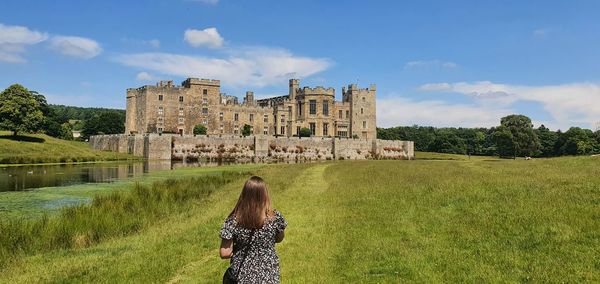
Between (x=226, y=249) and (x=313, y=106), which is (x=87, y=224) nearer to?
(x=226, y=249)

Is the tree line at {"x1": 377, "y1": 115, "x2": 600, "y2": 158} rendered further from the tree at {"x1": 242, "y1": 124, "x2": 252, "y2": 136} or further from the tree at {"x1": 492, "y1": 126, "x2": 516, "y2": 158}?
the tree at {"x1": 242, "y1": 124, "x2": 252, "y2": 136}

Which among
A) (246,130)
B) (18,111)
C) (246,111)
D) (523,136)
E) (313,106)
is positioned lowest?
(523,136)

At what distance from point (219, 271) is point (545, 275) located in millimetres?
5668

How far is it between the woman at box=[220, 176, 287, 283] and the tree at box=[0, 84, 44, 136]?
67.1m

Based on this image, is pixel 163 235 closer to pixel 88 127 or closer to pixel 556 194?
pixel 556 194

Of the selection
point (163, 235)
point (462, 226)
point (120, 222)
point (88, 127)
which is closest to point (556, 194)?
point (462, 226)

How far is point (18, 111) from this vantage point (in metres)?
62.4

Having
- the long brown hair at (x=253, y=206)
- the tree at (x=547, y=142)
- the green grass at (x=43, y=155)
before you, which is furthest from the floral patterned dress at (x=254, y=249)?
the tree at (x=547, y=142)

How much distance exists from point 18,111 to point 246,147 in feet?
99.6

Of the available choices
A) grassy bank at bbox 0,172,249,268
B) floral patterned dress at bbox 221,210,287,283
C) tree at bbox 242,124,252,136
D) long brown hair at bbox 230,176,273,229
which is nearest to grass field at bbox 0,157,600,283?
grassy bank at bbox 0,172,249,268

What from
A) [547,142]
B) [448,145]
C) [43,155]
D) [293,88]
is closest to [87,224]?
[43,155]

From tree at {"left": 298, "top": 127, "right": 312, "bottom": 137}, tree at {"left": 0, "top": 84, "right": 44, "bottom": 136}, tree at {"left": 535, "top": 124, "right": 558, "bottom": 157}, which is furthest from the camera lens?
tree at {"left": 535, "top": 124, "right": 558, "bottom": 157}

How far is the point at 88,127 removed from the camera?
324ft

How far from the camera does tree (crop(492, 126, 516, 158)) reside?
283 ft
